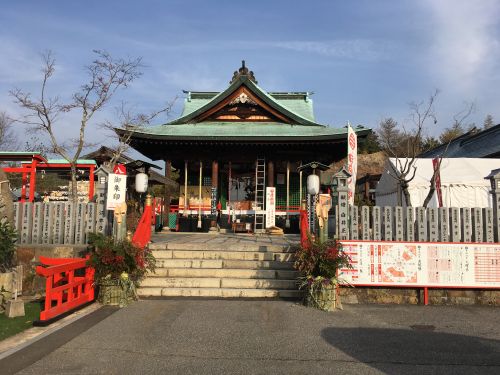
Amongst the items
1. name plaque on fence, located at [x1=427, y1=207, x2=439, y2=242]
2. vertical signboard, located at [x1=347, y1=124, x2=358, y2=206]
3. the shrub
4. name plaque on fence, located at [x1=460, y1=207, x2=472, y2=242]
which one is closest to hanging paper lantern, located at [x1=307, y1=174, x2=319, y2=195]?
vertical signboard, located at [x1=347, y1=124, x2=358, y2=206]

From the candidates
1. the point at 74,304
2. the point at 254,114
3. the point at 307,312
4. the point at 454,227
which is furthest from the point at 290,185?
the point at 74,304

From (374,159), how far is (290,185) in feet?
106

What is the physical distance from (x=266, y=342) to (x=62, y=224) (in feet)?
20.8

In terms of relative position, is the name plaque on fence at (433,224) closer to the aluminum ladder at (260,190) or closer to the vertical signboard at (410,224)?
the vertical signboard at (410,224)

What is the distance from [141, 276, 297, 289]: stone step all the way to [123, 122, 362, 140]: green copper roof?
28.1ft

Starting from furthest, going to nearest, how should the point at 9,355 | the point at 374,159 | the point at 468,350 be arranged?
1. the point at 374,159
2. the point at 468,350
3. the point at 9,355

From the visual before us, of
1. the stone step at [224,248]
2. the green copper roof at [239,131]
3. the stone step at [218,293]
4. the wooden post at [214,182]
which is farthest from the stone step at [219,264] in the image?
the green copper roof at [239,131]

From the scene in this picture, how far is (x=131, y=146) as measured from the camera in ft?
58.1

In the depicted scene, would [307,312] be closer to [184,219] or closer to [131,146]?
[184,219]

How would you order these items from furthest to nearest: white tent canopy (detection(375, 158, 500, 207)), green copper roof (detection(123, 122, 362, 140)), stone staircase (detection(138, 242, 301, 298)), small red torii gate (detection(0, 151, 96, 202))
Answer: small red torii gate (detection(0, 151, 96, 202)), green copper roof (detection(123, 122, 362, 140)), white tent canopy (detection(375, 158, 500, 207)), stone staircase (detection(138, 242, 301, 298))

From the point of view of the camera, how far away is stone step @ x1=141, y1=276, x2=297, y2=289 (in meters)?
8.38

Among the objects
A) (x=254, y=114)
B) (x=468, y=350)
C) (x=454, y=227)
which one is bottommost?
(x=468, y=350)

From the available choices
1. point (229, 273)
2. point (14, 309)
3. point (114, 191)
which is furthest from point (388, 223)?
point (14, 309)

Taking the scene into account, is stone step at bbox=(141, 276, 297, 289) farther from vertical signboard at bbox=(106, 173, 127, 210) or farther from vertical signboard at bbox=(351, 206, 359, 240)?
vertical signboard at bbox=(106, 173, 127, 210)
